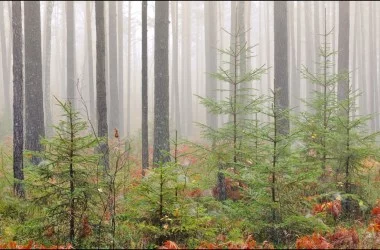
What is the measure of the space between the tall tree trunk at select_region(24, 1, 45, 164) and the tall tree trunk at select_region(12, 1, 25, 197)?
122 inches

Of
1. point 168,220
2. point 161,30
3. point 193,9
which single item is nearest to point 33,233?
point 168,220

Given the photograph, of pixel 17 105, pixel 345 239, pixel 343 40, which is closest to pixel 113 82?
pixel 343 40

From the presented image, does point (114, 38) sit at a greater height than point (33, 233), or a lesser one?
greater

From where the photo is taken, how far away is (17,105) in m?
8.84

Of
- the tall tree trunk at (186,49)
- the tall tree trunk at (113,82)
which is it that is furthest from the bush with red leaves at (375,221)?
the tall tree trunk at (186,49)

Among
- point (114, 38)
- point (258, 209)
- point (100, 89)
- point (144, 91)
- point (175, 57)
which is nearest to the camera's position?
point (258, 209)

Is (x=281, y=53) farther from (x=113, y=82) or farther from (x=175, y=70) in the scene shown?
(x=175, y=70)

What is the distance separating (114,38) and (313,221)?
18.1 meters

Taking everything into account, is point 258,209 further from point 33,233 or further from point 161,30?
point 161,30

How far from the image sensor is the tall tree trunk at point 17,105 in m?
8.54

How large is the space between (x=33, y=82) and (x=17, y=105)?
364 cm

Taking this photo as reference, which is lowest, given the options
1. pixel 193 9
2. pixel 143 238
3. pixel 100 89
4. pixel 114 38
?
pixel 143 238

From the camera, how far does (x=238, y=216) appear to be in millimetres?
6633

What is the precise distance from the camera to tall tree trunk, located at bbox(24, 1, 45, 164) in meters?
12.0
